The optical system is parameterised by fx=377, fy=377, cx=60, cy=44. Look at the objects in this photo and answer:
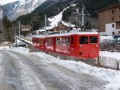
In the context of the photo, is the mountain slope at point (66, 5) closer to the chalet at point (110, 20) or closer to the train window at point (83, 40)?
the chalet at point (110, 20)

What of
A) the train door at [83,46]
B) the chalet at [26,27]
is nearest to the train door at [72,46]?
the train door at [83,46]

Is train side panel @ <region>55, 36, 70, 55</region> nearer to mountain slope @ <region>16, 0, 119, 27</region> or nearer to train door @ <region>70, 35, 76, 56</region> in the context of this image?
train door @ <region>70, 35, 76, 56</region>

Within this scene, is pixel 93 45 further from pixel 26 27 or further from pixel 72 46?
pixel 26 27

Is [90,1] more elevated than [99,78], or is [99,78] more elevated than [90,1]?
[90,1]

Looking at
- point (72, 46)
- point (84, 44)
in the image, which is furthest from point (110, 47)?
point (84, 44)

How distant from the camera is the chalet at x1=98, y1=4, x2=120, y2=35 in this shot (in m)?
110

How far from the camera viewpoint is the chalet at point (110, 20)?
110062 millimetres

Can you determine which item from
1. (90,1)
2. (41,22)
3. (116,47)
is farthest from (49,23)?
(116,47)

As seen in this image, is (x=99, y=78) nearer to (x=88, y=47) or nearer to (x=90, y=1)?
(x=88, y=47)

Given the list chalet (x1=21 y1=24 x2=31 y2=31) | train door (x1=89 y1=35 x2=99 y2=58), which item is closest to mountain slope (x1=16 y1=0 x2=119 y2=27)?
chalet (x1=21 y1=24 x2=31 y2=31)

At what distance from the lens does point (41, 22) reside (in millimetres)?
165750

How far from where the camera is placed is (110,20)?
374 ft

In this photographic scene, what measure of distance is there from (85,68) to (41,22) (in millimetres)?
142495

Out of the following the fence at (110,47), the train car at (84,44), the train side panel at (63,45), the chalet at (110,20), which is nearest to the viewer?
the train car at (84,44)
